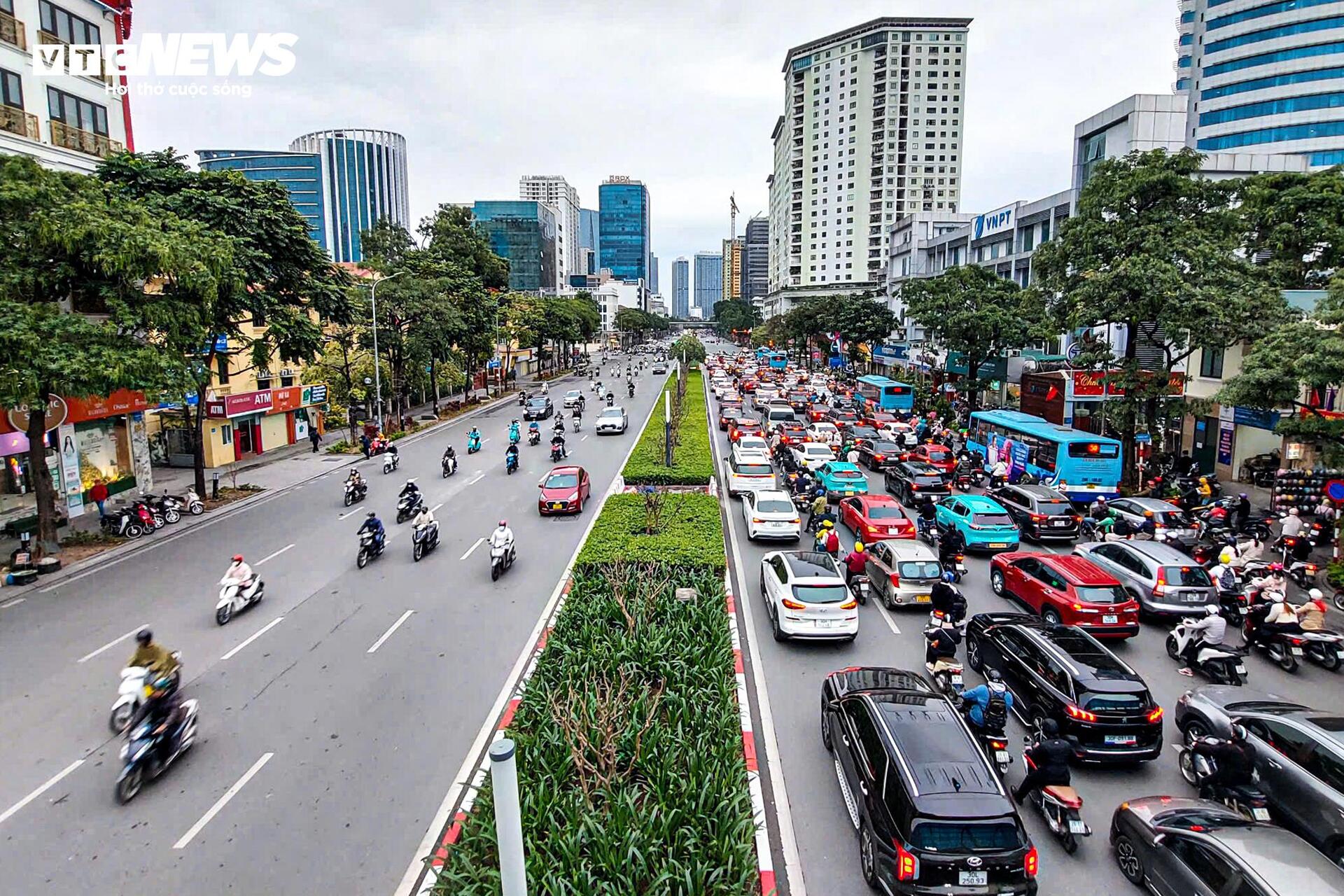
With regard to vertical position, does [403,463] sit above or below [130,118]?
below

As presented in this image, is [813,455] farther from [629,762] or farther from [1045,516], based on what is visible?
[629,762]

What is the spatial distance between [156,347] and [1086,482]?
28124 millimetres

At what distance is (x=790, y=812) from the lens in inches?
336

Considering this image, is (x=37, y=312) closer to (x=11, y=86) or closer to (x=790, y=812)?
(x=11, y=86)

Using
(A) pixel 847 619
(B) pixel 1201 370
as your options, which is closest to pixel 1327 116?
(B) pixel 1201 370

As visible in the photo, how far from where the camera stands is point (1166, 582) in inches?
572

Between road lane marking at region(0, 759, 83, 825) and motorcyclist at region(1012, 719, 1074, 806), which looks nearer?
motorcyclist at region(1012, 719, 1074, 806)

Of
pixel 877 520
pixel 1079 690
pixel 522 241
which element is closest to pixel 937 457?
pixel 877 520

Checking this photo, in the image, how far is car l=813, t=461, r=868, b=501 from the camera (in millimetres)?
24891

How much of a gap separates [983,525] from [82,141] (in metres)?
30.4

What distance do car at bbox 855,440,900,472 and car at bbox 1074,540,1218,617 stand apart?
14326mm

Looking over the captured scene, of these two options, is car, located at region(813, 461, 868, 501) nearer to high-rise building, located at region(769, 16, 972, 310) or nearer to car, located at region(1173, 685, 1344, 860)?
car, located at region(1173, 685, 1344, 860)

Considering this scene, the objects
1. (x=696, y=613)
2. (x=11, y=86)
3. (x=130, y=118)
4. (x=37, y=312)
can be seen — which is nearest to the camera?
(x=696, y=613)

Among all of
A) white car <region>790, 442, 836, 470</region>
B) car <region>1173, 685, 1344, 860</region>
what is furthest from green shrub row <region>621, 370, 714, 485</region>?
car <region>1173, 685, 1344, 860</region>
